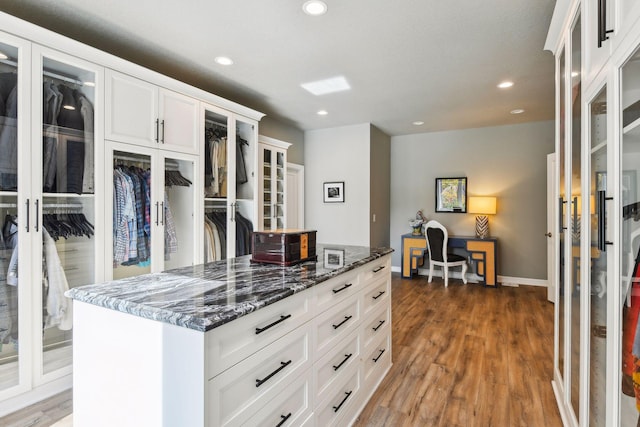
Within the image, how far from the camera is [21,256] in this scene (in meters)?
2.02

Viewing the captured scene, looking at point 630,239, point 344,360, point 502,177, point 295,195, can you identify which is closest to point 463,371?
point 344,360

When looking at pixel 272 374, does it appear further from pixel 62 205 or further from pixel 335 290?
pixel 62 205

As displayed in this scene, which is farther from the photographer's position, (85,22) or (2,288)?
(85,22)

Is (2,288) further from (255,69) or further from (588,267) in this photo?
(588,267)

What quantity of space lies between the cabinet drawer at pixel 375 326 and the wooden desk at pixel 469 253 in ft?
10.6

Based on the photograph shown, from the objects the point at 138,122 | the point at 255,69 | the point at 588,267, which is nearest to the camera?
the point at 588,267

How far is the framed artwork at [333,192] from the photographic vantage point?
17.8ft

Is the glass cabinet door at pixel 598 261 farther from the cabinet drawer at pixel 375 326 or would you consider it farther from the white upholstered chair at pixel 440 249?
the white upholstered chair at pixel 440 249

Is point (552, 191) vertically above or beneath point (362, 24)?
beneath

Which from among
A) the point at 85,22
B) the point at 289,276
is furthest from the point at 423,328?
the point at 85,22

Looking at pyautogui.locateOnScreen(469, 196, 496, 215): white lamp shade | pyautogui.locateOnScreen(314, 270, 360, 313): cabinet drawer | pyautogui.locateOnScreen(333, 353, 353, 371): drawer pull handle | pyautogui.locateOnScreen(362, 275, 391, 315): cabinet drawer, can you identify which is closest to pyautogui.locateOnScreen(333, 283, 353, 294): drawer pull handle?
pyautogui.locateOnScreen(314, 270, 360, 313): cabinet drawer

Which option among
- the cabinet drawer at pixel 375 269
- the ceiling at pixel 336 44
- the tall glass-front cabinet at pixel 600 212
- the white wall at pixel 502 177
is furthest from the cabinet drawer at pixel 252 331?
the white wall at pixel 502 177

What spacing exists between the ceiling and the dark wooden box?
154cm

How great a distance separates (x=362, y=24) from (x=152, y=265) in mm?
2588
